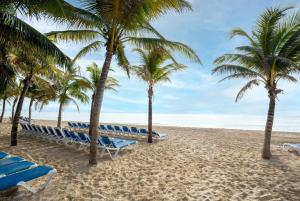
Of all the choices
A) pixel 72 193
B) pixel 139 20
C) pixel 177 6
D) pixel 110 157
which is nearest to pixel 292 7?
pixel 177 6

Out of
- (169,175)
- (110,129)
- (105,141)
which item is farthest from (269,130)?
(110,129)

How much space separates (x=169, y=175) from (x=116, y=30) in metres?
4.65

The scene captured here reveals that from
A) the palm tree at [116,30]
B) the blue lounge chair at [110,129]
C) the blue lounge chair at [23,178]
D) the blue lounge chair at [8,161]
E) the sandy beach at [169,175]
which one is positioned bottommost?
the sandy beach at [169,175]

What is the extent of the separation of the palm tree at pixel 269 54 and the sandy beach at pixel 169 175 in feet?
5.42

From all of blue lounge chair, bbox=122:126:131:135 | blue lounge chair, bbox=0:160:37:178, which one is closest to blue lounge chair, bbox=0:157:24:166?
blue lounge chair, bbox=0:160:37:178

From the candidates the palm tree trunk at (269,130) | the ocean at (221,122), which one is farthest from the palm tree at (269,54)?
the ocean at (221,122)

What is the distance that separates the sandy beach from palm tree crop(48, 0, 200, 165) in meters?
1.15

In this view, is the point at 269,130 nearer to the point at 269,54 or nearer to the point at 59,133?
the point at 269,54

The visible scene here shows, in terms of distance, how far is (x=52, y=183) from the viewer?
4777 millimetres

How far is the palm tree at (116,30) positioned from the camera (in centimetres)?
623

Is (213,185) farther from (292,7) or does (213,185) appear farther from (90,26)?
(292,7)

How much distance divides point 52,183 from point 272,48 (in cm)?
812

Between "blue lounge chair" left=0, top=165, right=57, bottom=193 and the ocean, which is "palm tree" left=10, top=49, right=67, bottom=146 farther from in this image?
the ocean

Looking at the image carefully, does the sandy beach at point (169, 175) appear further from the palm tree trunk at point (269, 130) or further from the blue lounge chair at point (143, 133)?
the blue lounge chair at point (143, 133)
